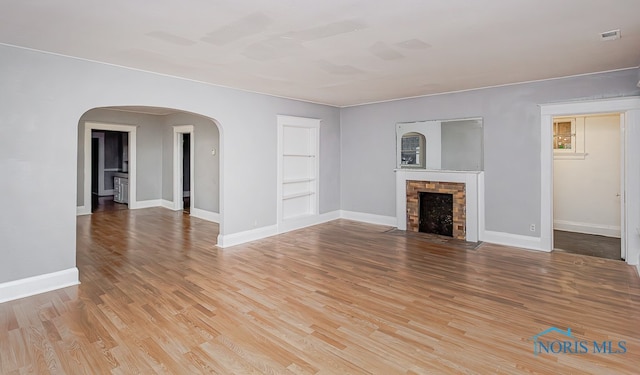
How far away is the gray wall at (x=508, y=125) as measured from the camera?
4.63m

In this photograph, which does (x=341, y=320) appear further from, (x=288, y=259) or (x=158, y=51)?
(x=158, y=51)

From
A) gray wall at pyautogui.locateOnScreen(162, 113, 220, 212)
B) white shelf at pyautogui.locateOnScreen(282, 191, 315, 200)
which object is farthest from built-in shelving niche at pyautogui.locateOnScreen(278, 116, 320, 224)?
gray wall at pyautogui.locateOnScreen(162, 113, 220, 212)

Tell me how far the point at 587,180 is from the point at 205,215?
7.66 m

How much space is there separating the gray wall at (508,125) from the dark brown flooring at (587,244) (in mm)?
692

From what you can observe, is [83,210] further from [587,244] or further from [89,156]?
[587,244]

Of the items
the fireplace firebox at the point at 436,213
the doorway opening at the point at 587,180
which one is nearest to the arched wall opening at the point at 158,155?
the fireplace firebox at the point at 436,213

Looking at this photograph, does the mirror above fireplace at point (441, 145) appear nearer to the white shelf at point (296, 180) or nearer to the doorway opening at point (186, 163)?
the white shelf at point (296, 180)

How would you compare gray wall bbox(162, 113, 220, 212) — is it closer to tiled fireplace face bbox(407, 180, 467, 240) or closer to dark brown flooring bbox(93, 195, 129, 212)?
dark brown flooring bbox(93, 195, 129, 212)

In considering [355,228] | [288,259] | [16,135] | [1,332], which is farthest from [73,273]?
[355,228]

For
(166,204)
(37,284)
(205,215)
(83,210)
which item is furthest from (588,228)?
(83,210)

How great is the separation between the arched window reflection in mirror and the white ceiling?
1.73 meters

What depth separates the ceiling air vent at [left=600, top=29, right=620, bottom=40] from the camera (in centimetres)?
299

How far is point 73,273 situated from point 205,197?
402 centimetres

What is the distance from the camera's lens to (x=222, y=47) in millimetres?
3336
